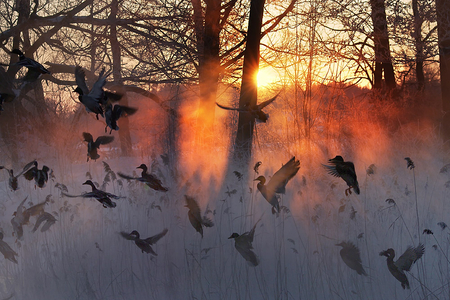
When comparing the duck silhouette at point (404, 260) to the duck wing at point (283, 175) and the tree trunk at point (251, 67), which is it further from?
the tree trunk at point (251, 67)

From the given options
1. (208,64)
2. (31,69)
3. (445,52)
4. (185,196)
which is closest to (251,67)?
(208,64)

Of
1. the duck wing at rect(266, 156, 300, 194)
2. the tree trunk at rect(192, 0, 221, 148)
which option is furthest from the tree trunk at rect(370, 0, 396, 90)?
the duck wing at rect(266, 156, 300, 194)

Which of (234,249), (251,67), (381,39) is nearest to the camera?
(234,249)

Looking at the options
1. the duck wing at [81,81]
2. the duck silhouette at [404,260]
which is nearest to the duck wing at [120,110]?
the duck wing at [81,81]

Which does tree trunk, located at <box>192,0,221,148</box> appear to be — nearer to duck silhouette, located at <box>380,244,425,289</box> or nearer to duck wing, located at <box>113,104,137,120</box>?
duck wing, located at <box>113,104,137,120</box>

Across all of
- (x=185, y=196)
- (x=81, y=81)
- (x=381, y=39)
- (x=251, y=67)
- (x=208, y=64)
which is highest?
(x=381, y=39)

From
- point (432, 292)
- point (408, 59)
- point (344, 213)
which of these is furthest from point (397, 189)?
point (408, 59)

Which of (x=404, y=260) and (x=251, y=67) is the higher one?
(x=251, y=67)

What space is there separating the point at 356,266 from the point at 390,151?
126 inches

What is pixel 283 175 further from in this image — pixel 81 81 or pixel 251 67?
pixel 251 67

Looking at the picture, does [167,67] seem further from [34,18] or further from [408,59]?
[408,59]

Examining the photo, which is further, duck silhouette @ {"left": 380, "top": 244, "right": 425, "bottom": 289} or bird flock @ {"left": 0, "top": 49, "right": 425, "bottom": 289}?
duck silhouette @ {"left": 380, "top": 244, "right": 425, "bottom": 289}

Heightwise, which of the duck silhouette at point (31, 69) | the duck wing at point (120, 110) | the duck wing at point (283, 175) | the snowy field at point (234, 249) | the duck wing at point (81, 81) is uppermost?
the duck silhouette at point (31, 69)

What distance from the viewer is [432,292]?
7.44 ft
